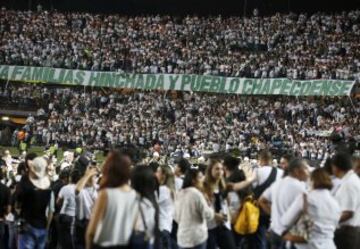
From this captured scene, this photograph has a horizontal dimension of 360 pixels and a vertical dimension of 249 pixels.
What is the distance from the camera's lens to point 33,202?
8.05m

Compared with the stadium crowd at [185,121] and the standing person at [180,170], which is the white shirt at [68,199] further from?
the stadium crowd at [185,121]

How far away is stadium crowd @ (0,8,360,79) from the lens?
36.8 metres

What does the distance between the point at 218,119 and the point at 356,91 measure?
21.7 ft

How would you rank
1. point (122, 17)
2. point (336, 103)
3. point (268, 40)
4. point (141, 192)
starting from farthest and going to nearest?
point (122, 17), point (268, 40), point (336, 103), point (141, 192)

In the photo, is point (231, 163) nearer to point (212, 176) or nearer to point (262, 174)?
point (262, 174)

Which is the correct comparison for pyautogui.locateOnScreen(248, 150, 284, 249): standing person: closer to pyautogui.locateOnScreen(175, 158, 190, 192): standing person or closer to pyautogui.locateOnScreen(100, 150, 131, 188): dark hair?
pyautogui.locateOnScreen(175, 158, 190, 192): standing person

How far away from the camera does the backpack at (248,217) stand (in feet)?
28.1

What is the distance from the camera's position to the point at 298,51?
37.6 meters

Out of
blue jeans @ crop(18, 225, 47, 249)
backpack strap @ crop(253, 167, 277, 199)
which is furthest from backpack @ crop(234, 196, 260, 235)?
blue jeans @ crop(18, 225, 47, 249)

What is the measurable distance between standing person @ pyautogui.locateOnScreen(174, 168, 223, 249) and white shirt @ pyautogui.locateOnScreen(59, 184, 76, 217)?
2.31 metres

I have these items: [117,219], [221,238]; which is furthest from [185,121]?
[117,219]

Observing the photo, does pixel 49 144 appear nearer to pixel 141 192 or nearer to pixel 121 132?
pixel 121 132

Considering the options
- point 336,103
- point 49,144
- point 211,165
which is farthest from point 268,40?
point 211,165

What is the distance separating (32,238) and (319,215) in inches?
137
